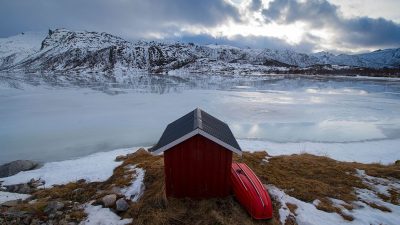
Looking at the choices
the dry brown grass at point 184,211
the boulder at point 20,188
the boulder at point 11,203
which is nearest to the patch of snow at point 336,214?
the dry brown grass at point 184,211

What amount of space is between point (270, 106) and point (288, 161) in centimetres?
1622

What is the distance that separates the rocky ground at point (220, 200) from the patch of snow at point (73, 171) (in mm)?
513

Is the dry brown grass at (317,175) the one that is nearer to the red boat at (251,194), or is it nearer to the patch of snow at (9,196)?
the red boat at (251,194)

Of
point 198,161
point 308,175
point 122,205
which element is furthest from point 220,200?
point 308,175

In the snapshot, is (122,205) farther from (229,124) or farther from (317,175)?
(229,124)

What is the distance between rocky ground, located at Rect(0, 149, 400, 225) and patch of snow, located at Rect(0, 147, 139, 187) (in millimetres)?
513

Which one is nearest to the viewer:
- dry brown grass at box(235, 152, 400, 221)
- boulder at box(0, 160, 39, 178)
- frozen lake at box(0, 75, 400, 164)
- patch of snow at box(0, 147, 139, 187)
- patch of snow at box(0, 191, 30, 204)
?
dry brown grass at box(235, 152, 400, 221)

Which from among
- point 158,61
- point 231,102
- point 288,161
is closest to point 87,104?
point 231,102

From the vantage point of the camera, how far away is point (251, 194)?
8.73 meters

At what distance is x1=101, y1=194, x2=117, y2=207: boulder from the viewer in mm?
9641

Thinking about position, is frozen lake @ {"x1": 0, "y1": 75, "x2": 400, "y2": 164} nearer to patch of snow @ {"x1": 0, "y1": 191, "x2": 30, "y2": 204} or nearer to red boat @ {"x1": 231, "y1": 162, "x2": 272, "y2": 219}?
patch of snow @ {"x1": 0, "y1": 191, "x2": 30, "y2": 204}

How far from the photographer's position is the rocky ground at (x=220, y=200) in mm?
8617

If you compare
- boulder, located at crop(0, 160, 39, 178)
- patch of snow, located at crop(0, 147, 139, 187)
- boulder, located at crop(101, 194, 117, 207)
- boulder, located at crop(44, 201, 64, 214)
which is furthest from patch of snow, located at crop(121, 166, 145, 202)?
boulder, located at crop(0, 160, 39, 178)

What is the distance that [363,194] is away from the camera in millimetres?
10578
